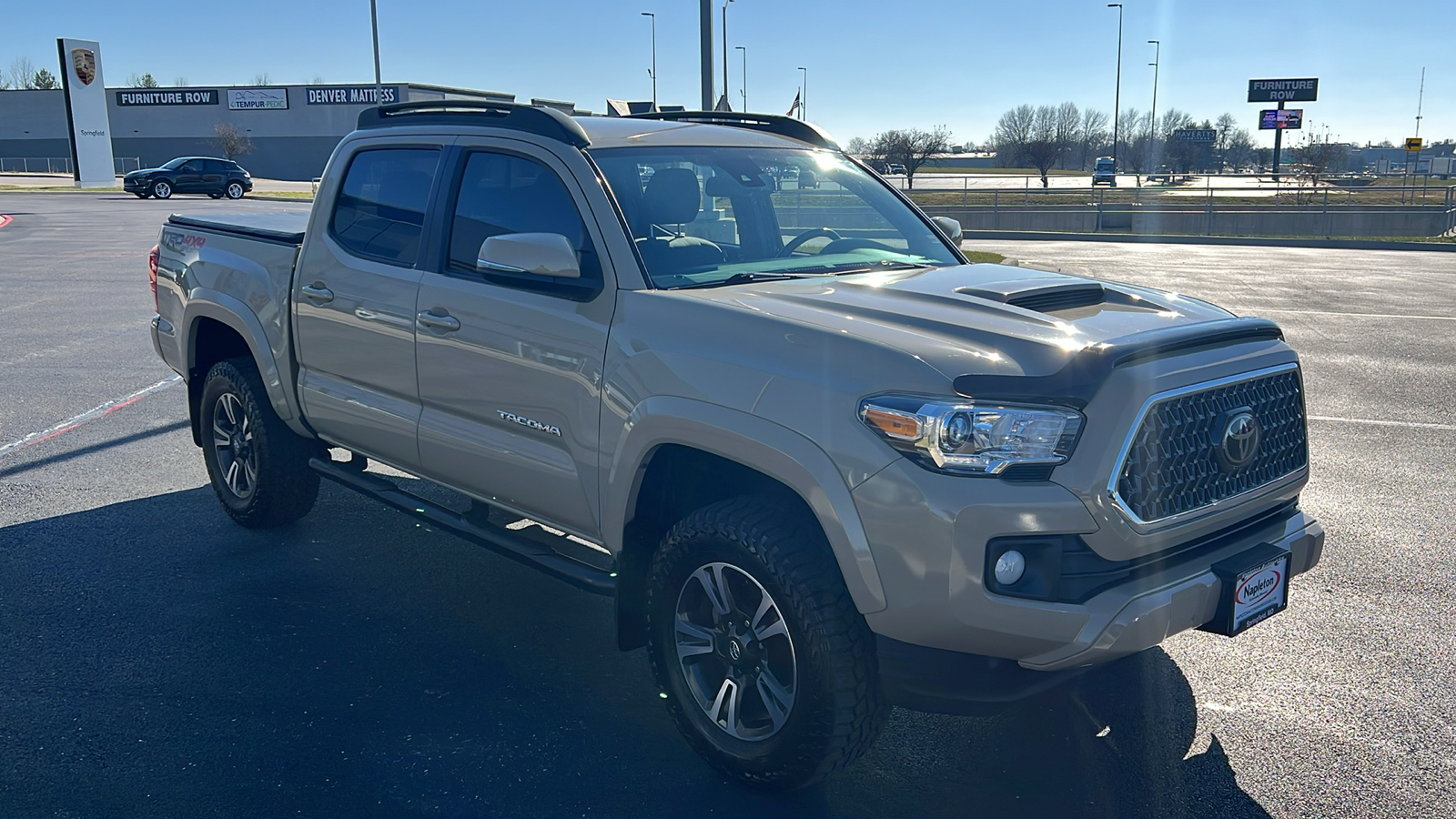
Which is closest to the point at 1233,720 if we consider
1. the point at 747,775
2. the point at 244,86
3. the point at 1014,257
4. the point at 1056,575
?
the point at 1056,575

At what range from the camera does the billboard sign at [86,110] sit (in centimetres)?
5388

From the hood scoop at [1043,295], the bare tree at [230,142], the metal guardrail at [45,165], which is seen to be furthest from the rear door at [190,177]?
the hood scoop at [1043,295]

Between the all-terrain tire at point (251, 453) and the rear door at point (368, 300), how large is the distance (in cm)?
42

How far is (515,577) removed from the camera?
17.4ft

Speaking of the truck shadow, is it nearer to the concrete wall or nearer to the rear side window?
the rear side window

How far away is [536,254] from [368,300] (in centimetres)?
137

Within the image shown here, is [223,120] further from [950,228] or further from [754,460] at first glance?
[754,460]

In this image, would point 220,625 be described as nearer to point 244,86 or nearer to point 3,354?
point 3,354

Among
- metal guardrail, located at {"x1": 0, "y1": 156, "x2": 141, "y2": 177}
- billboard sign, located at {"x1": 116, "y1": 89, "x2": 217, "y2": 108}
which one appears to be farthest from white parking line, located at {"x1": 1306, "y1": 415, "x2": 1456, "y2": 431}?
metal guardrail, located at {"x1": 0, "y1": 156, "x2": 141, "y2": 177}

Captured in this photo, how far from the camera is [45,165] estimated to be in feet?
263

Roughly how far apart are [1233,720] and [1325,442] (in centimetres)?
455

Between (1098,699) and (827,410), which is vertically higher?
(827,410)

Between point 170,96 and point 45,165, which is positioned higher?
point 170,96

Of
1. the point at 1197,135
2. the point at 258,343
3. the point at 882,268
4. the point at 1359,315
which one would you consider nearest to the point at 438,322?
the point at 258,343
